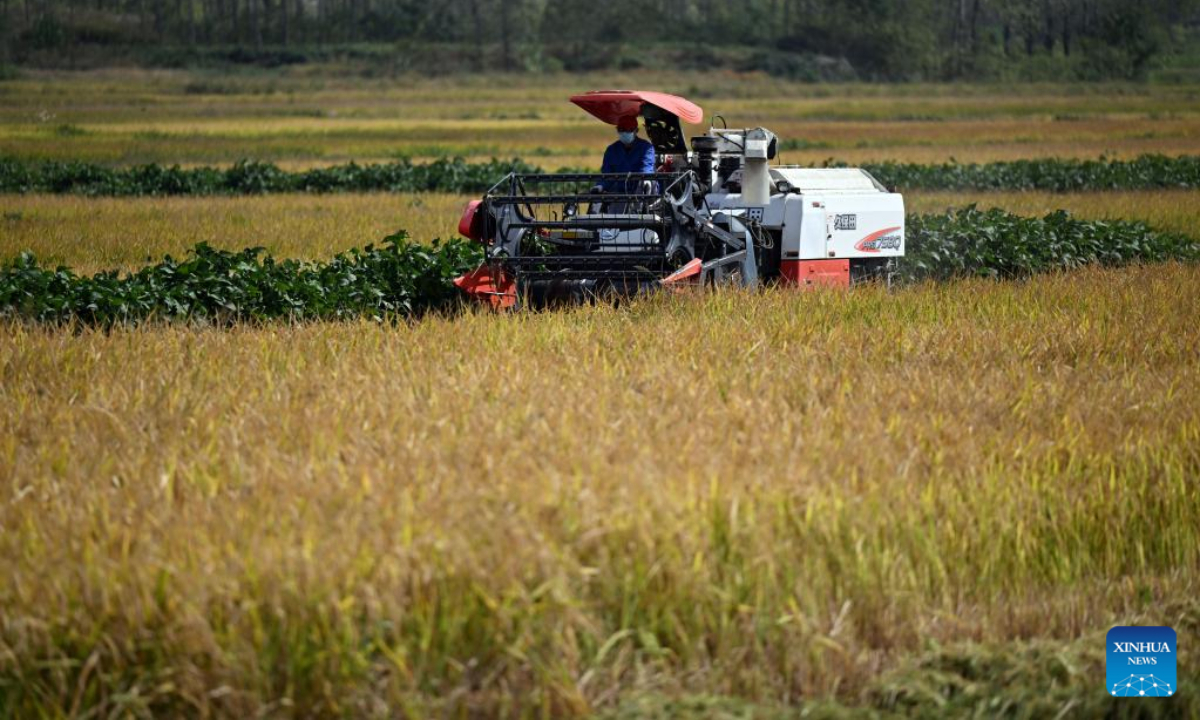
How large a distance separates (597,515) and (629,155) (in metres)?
7.49

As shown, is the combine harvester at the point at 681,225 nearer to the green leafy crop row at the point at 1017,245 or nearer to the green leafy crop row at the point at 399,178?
the green leafy crop row at the point at 1017,245

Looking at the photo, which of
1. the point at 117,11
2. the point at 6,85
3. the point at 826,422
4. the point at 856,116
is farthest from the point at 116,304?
the point at 117,11

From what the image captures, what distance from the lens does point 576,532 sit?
17.4 feet

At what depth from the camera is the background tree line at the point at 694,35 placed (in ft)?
291

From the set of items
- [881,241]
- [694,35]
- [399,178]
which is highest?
[694,35]

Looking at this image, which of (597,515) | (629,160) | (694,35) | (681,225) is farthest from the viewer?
(694,35)

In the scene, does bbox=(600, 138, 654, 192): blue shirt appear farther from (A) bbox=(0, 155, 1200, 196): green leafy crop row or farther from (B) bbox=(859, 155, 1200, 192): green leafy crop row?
(B) bbox=(859, 155, 1200, 192): green leafy crop row

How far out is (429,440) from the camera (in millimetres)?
6539

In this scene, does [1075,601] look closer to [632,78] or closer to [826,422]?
[826,422]

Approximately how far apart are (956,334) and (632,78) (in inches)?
3011

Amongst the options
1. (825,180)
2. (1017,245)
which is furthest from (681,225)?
(1017,245)

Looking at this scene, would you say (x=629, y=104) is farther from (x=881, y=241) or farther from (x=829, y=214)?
(x=881, y=241)

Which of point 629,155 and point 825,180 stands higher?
point 629,155

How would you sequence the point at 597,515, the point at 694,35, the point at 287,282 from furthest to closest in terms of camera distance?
the point at 694,35, the point at 287,282, the point at 597,515
